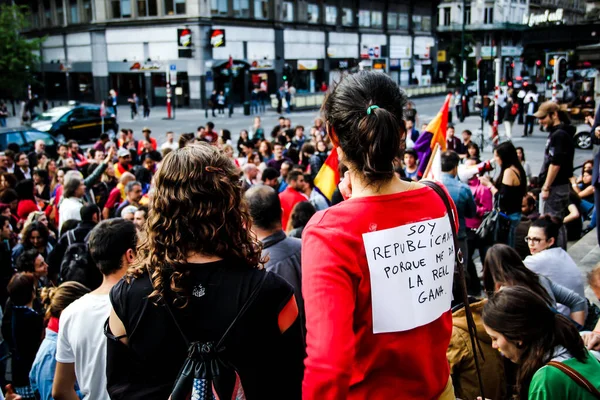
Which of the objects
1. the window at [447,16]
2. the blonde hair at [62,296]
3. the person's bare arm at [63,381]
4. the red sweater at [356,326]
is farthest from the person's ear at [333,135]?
the window at [447,16]

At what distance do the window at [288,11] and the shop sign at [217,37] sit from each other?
8919 millimetres

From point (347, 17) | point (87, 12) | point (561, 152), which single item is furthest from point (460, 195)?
point (347, 17)

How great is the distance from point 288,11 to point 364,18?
11658mm

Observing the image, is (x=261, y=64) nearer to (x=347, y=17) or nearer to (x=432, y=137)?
(x=347, y=17)

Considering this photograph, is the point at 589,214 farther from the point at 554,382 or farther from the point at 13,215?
the point at 13,215

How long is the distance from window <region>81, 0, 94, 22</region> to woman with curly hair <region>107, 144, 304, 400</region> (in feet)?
163

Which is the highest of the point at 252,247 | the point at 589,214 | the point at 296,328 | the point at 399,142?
the point at 399,142

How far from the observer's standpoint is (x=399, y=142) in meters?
2.04

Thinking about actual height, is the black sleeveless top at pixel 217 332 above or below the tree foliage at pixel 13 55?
below

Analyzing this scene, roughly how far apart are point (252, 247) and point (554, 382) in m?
1.52

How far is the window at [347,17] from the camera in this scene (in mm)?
56219

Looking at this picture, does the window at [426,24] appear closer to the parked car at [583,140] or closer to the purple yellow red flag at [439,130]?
the parked car at [583,140]

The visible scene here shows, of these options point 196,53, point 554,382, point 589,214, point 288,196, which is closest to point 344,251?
point 554,382

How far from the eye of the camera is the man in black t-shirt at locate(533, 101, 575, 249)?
839 cm
